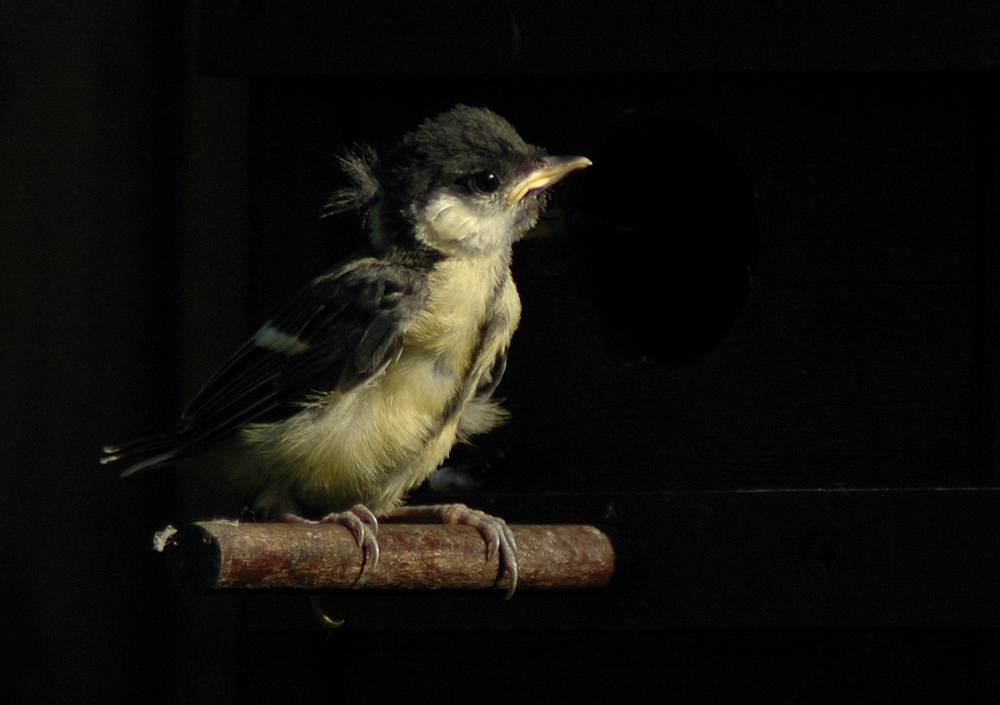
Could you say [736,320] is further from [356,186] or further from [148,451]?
[148,451]

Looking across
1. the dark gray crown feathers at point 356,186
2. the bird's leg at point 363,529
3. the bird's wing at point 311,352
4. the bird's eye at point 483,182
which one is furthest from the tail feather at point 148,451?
the bird's eye at point 483,182

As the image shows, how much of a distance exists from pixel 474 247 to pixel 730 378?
0.47 metres

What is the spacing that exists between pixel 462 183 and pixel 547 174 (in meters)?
0.16

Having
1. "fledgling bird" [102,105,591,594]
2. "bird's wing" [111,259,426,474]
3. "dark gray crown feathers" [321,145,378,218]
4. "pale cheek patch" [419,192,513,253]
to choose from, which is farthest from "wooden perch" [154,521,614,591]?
"dark gray crown feathers" [321,145,378,218]

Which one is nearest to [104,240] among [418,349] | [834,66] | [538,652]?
[418,349]

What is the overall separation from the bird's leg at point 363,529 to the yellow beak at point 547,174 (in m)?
0.59

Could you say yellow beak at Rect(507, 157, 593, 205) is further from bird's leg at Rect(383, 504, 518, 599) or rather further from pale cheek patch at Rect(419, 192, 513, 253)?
bird's leg at Rect(383, 504, 518, 599)

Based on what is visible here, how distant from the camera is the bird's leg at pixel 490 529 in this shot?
2.28 meters

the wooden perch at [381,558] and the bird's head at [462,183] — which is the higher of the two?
the bird's head at [462,183]

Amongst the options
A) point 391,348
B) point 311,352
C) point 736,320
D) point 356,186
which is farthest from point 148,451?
point 736,320

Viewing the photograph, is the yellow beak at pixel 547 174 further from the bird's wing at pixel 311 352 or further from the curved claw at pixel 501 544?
the curved claw at pixel 501 544

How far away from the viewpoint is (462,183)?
2.79 metres

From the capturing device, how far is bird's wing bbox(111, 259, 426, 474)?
8.44ft

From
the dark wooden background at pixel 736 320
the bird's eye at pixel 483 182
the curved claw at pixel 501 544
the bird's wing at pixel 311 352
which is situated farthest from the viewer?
the bird's eye at pixel 483 182
